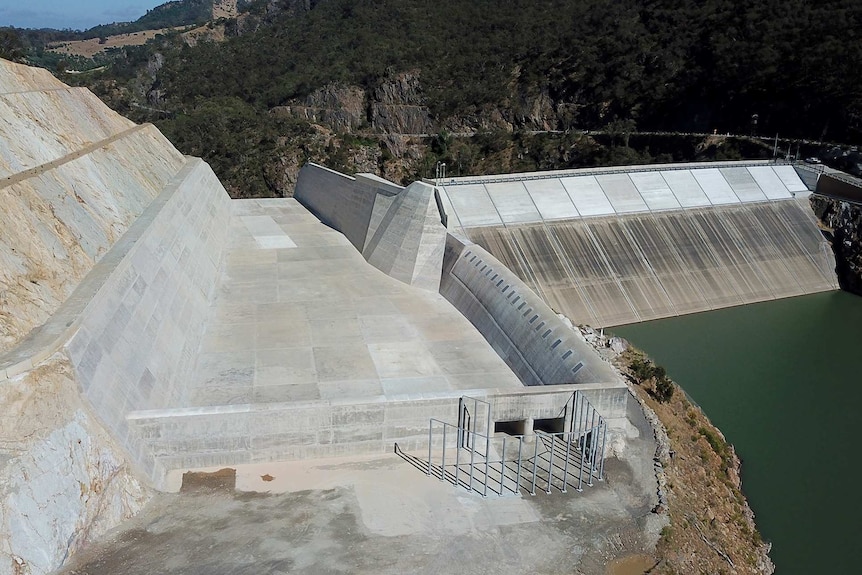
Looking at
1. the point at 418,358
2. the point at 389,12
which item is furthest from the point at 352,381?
the point at 389,12

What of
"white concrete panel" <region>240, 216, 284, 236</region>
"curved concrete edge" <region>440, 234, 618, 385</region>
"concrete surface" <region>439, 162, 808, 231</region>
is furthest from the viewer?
"white concrete panel" <region>240, 216, 284, 236</region>

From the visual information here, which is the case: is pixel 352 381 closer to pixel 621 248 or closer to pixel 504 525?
pixel 504 525

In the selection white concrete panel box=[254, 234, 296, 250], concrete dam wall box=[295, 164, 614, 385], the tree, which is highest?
the tree

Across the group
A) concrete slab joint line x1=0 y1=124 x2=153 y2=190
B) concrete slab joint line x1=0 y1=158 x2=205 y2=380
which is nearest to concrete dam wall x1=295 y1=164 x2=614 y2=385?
concrete slab joint line x1=0 y1=158 x2=205 y2=380

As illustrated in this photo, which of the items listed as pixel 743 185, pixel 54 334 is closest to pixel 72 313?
pixel 54 334

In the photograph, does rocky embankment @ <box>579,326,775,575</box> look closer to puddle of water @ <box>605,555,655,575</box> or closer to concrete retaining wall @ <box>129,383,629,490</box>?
puddle of water @ <box>605,555,655,575</box>

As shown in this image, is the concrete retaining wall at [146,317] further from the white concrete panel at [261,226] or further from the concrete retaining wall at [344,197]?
the concrete retaining wall at [344,197]
